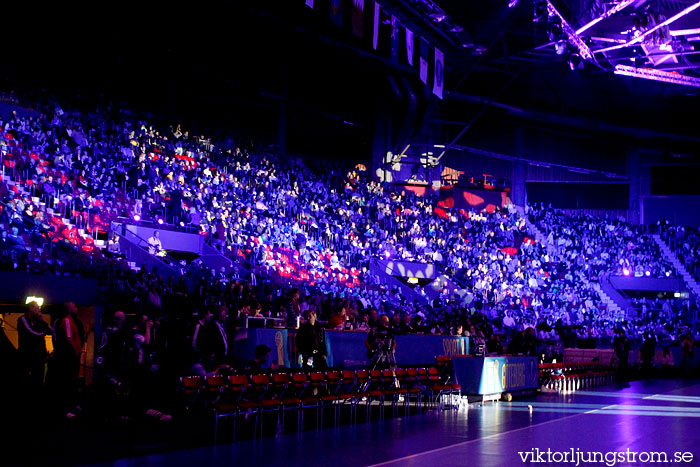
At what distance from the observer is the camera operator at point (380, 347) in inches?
608

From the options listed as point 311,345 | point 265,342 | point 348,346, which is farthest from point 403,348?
point 265,342

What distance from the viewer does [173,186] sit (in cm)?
2362

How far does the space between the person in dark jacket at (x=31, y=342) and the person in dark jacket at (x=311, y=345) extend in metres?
4.36

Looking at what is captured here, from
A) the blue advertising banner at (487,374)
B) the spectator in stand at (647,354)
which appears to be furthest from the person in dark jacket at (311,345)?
the spectator in stand at (647,354)

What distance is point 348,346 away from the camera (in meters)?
15.9

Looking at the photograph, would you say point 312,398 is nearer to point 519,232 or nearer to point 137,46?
point 137,46

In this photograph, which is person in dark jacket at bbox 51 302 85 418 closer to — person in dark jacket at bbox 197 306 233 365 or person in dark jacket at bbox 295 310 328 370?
person in dark jacket at bbox 197 306 233 365

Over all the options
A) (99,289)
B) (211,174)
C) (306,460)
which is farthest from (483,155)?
(306,460)

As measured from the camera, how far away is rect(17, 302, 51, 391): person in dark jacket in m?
10.3

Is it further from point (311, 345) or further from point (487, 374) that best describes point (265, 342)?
point (487, 374)

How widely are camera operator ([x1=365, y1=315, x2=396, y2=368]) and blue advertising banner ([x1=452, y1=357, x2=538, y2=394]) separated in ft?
5.71

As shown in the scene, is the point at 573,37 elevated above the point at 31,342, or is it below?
above

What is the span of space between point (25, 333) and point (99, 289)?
5822mm

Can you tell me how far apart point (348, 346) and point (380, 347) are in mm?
801
